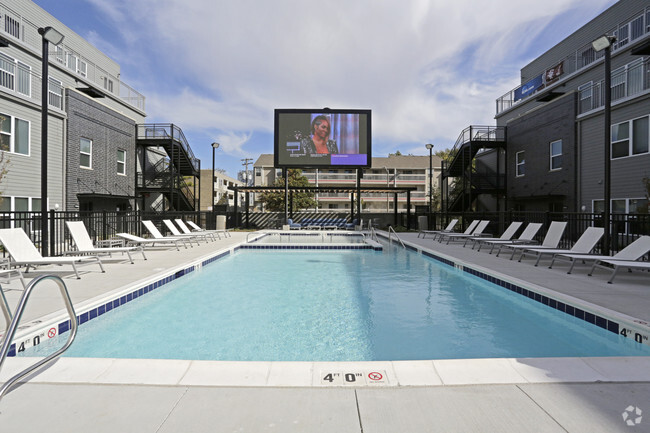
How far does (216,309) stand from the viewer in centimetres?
526

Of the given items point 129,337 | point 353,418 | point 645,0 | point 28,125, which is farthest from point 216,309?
point 645,0

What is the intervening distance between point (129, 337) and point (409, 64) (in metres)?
16.7

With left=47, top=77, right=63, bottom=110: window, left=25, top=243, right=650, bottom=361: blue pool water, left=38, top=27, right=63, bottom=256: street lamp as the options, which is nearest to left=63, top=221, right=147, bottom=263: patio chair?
left=38, top=27, right=63, bottom=256: street lamp

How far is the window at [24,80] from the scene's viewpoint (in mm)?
13728

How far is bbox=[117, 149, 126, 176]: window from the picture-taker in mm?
19422

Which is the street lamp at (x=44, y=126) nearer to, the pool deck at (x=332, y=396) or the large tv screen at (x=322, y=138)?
the pool deck at (x=332, y=396)

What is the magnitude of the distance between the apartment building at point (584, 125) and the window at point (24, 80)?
20.5 meters

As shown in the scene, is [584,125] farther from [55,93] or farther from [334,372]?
[55,93]

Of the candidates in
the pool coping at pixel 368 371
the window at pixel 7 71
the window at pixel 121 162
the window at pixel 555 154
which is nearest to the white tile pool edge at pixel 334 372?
the pool coping at pixel 368 371

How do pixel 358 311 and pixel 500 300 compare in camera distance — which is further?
pixel 500 300

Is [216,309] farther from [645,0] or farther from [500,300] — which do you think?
[645,0]

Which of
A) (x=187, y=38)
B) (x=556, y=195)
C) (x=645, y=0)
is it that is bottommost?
(x=556, y=195)

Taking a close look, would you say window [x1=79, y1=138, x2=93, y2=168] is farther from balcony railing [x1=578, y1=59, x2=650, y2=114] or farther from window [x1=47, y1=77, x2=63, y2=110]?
balcony railing [x1=578, y1=59, x2=650, y2=114]

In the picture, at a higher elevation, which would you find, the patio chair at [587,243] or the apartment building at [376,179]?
the apartment building at [376,179]
